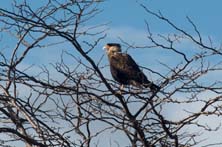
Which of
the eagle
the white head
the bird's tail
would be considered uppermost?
the white head

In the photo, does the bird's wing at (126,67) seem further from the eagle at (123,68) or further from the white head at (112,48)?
the white head at (112,48)

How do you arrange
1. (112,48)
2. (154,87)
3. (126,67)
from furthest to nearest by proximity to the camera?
(112,48)
(126,67)
(154,87)

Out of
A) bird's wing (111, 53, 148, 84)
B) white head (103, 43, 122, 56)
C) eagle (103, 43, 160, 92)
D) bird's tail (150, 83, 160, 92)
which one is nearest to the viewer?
bird's tail (150, 83, 160, 92)

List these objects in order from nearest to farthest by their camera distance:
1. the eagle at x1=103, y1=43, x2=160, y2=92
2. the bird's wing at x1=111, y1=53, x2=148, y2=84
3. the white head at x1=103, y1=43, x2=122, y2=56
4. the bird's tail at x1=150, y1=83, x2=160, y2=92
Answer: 1. the bird's tail at x1=150, y1=83, x2=160, y2=92
2. the eagle at x1=103, y1=43, x2=160, y2=92
3. the bird's wing at x1=111, y1=53, x2=148, y2=84
4. the white head at x1=103, y1=43, x2=122, y2=56

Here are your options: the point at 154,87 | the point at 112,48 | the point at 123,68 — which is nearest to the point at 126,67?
the point at 123,68

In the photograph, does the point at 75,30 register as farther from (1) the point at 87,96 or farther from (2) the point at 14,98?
(2) the point at 14,98

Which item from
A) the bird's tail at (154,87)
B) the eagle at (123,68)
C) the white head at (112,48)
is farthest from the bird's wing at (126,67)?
the bird's tail at (154,87)

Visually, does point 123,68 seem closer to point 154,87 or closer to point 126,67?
point 126,67

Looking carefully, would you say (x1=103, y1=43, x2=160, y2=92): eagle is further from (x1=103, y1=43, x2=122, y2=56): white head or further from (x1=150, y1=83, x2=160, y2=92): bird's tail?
(x1=150, y1=83, x2=160, y2=92): bird's tail

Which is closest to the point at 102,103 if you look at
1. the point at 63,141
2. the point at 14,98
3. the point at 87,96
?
the point at 87,96

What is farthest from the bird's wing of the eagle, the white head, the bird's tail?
the bird's tail

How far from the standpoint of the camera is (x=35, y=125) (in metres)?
6.00

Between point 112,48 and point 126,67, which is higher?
point 112,48

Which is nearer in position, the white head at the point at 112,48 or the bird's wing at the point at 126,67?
the bird's wing at the point at 126,67
